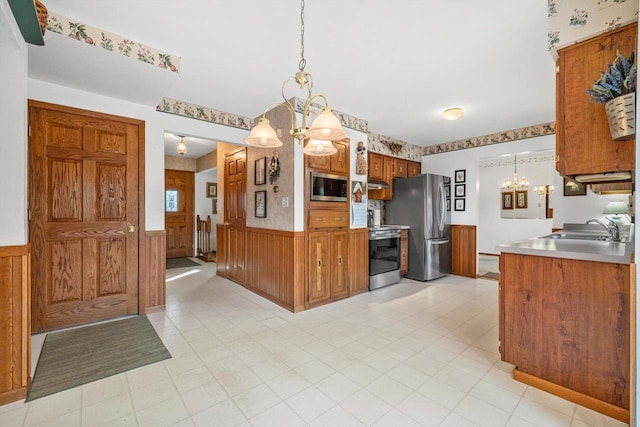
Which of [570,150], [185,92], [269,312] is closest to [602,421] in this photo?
[570,150]

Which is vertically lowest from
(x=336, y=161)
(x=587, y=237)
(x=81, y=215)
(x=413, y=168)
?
(x=587, y=237)

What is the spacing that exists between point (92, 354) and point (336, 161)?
3.16m

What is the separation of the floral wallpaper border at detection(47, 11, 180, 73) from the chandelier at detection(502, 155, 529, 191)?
7885mm

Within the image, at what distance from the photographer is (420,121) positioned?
4242mm

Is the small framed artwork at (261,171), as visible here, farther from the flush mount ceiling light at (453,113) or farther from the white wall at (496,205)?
the white wall at (496,205)

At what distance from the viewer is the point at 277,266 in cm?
351

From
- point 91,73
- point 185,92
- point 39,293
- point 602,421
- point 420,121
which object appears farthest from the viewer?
point 420,121

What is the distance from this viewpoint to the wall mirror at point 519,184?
704 cm

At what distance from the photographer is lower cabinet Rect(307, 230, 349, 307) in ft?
11.3

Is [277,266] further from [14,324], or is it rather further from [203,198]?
[203,198]

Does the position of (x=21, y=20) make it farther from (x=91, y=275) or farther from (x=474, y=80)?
(x=474, y=80)

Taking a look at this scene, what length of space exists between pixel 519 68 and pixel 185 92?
3529mm

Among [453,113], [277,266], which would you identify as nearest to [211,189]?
[277,266]

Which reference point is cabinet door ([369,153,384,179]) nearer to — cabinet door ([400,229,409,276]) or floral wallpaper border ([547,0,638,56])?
cabinet door ([400,229,409,276])
